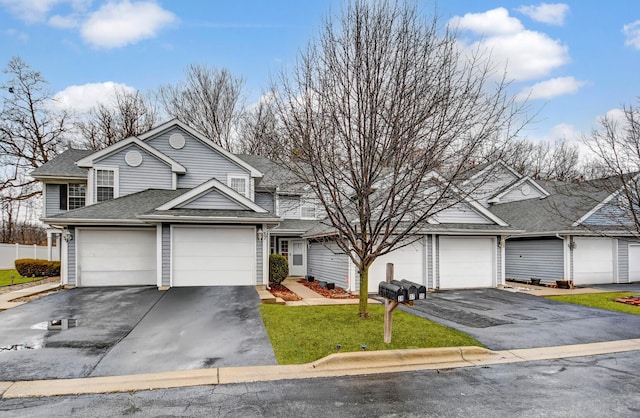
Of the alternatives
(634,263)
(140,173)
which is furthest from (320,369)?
(634,263)

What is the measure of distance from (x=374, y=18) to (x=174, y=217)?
28.6 feet

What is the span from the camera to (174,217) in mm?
12977

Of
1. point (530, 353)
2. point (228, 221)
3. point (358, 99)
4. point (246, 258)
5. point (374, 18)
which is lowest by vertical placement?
point (530, 353)

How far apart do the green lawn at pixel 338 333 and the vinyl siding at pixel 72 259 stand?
8055 mm

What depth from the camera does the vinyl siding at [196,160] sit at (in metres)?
18.2

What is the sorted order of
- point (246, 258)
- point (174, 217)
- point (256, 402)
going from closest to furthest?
point (256, 402), point (174, 217), point (246, 258)

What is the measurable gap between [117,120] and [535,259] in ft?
107

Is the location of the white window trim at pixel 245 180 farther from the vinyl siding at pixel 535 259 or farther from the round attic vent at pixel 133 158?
the vinyl siding at pixel 535 259

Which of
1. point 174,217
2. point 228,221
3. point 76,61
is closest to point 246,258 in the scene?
point 228,221

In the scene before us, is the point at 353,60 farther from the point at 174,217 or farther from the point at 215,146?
the point at 215,146

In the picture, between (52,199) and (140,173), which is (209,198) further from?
(52,199)

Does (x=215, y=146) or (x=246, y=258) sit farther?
(x=215, y=146)

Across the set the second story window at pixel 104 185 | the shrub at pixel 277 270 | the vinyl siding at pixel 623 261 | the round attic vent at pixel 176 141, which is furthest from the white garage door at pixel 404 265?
the second story window at pixel 104 185

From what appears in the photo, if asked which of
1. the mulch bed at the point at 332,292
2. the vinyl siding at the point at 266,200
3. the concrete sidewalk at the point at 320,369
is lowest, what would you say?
the mulch bed at the point at 332,292
